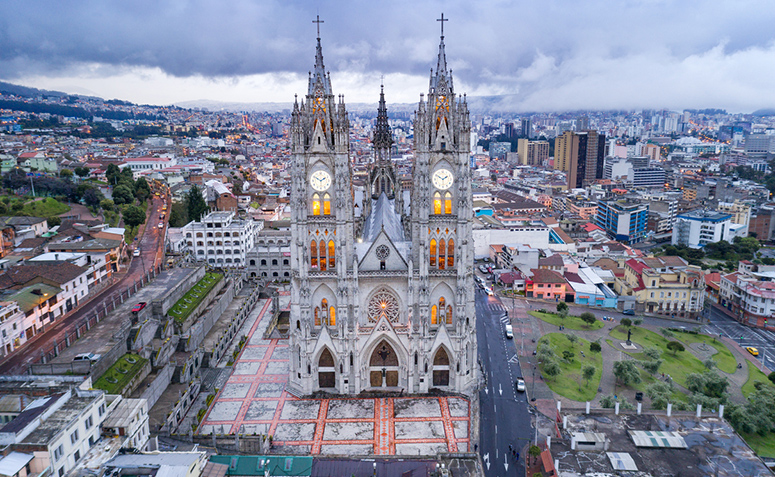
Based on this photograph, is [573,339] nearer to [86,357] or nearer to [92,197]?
[86,357]

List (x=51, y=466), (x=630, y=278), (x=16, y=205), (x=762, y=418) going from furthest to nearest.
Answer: (x=16, y=205) → (x=630, y=278) → (x=762, y=418) → (x=51, y=466)

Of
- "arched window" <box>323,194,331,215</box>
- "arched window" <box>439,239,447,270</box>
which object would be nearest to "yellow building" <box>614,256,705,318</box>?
"arched window" <box>439,239,447,270</box>

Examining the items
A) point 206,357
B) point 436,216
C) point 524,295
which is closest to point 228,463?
point 206,357

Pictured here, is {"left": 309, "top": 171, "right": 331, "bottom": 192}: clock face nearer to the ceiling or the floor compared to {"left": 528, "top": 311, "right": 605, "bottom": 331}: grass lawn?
nearer to the ceiling

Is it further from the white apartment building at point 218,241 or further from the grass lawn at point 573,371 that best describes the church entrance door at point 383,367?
the white apartment building at point 218,241

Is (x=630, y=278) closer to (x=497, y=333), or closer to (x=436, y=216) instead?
(x=497, y=333)

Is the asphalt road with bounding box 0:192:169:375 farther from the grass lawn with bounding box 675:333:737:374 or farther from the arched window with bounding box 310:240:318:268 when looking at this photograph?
the grass lawn with bounding box 675:333:737:374
